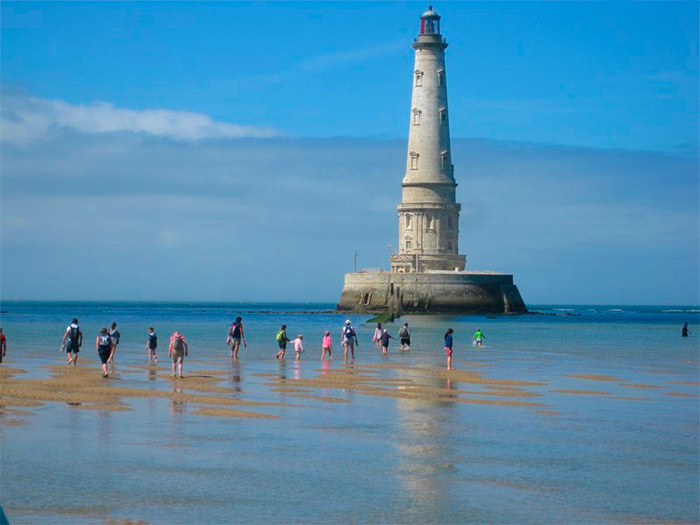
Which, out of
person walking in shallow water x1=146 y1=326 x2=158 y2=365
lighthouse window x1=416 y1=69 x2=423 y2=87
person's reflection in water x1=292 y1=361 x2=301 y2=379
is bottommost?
person's reflection in water x1=292 y1=361 x2=301 y2=379

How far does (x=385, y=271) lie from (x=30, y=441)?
82.4m

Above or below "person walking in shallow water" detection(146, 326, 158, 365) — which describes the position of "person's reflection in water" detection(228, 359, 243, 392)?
below

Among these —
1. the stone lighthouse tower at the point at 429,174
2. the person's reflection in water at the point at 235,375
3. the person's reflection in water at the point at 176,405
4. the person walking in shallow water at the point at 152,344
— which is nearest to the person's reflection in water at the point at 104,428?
the person's reflection in water at the point at 176,405

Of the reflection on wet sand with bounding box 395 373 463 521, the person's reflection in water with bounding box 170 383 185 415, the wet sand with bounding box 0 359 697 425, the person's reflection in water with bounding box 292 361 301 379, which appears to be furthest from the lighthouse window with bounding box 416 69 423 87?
the person's reflection in water with bounding box 170 383 185 415

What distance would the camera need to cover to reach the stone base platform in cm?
9400

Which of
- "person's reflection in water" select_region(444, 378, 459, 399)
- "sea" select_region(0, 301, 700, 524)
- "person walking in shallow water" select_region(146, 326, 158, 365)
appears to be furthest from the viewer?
"person walking in shallow water" select_region(146, 326, 158, 365)

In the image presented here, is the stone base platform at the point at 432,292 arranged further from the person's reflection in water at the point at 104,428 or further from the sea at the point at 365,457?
the person's reflection in water at the point at 104,428

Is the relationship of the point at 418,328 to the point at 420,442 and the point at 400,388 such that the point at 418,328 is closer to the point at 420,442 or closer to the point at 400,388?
the point at 400,388

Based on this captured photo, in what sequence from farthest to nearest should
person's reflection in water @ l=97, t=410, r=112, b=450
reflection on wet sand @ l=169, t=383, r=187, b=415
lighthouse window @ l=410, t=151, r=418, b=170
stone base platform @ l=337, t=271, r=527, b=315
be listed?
lighthouse window @ l=410, t=151, r=418, b=170 → stone base platform @ l=337, t=271, r=527, b=315 → reflection on wet sand @ l=169, t=383, r=187, b=415 → person's reflection in water @ l=97, t=410, r=112, b=450

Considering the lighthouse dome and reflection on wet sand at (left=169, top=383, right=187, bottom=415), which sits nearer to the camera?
reflection on wet sand at (left=169, top=383, right=187, bottom=415)

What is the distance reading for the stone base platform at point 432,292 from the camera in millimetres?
94000

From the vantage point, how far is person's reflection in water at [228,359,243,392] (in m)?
26.5

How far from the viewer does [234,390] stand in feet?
83.7

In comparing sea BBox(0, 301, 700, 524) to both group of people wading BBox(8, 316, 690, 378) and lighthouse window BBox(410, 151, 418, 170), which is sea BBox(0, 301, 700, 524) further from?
lighthouse window BBox(410, 151, 418, 170)
